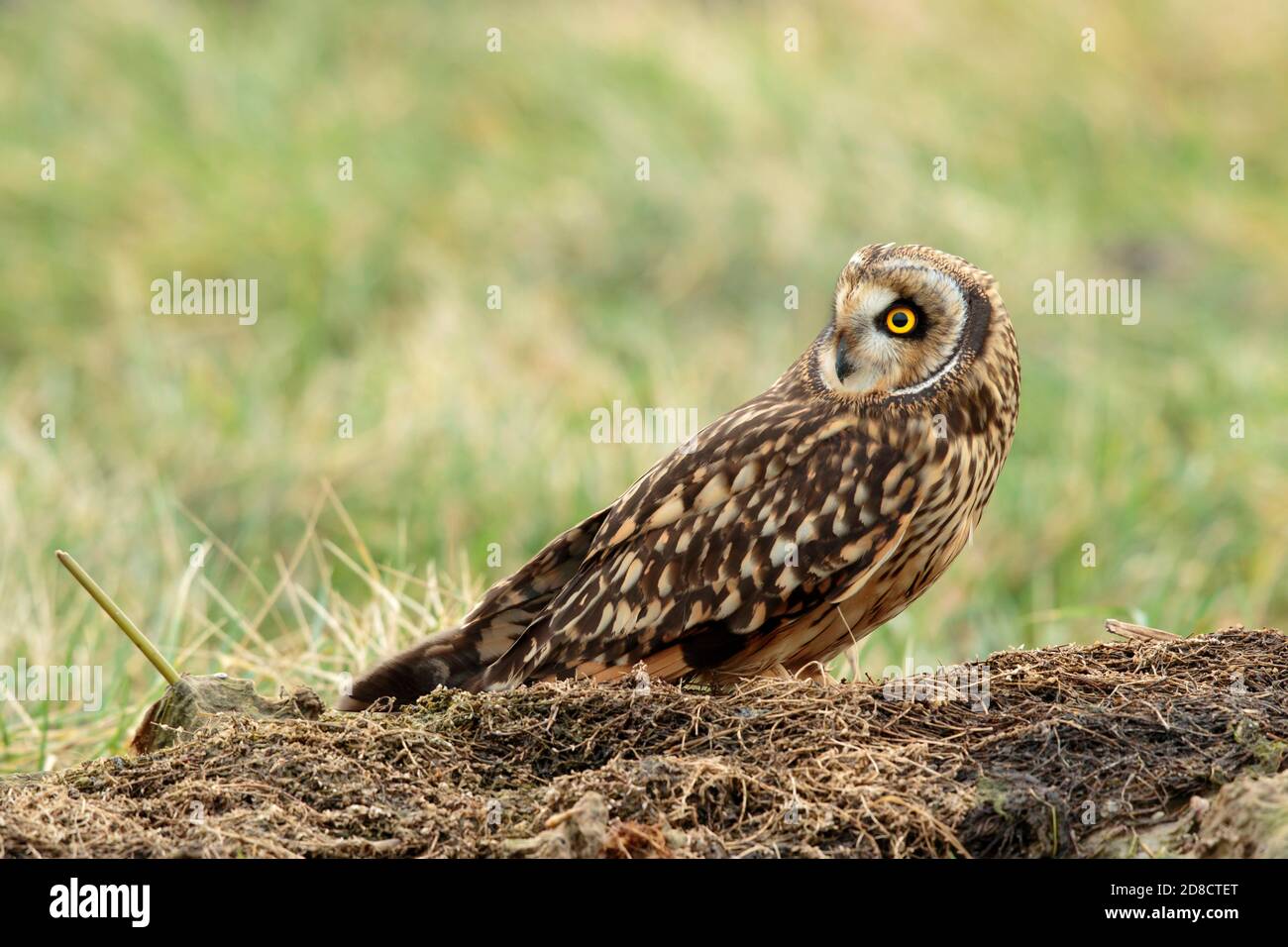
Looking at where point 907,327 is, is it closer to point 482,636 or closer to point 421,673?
point 482,636

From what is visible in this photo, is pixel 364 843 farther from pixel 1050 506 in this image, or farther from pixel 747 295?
pixel 747 295

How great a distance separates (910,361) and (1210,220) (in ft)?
36.3

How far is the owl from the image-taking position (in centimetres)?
448

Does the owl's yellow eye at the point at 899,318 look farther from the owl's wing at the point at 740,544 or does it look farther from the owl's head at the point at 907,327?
the owl's wing at the point at 740,544

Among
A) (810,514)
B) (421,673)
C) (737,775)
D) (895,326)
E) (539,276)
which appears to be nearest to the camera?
(737,775)

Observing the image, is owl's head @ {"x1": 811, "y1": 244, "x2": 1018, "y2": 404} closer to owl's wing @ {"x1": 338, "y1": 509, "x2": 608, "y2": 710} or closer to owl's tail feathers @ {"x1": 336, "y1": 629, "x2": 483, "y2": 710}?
owl's wing @ {"x1": 338, "y1": 509, "x2": 608, "y2": 710}

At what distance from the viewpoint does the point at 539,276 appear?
1370 centimetres

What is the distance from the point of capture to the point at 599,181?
1416cm

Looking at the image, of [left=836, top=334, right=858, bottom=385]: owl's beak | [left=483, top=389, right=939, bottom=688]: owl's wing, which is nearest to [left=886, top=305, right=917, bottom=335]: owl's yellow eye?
[left=836, top=334, right=858, bottom=385]: owl's beak

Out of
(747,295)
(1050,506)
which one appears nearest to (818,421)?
(1050,506)

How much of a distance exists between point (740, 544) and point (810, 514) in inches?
8.0

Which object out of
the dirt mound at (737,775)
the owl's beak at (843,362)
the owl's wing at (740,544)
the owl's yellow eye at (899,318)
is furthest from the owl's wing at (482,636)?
the owl's yellow eye at (899,318)

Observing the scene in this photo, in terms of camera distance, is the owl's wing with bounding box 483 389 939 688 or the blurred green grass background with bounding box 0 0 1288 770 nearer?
the owl's wing with bounding box 483 389 939 688

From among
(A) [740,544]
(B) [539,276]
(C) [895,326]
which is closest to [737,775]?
(A) [740,544]
